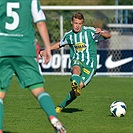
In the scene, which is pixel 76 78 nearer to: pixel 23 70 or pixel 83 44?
pixel 83 44

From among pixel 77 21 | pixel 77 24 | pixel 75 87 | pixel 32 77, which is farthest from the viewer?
pixel 77 24

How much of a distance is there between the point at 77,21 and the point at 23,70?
3.73 meters

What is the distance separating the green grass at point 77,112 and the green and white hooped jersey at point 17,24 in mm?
1518

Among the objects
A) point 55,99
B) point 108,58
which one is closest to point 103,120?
point 55,99

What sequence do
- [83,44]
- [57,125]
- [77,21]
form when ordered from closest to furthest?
[57,125] → [77,21] → [83,44]

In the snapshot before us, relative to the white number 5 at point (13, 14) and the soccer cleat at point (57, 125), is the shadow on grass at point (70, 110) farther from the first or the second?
the white number 5 at point (13, 14)

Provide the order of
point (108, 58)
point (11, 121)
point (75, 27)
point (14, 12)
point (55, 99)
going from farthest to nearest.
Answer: point (108, 58) < point (55, 99) < point (75, 27) < point (11, 121) < point (14, 12)

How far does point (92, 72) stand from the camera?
11406 millimetres

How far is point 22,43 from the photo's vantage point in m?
7.57

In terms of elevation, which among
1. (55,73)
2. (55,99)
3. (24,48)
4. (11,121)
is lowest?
(55,73)

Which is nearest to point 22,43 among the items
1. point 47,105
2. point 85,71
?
point 47,105

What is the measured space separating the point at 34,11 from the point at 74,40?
13.0 ft

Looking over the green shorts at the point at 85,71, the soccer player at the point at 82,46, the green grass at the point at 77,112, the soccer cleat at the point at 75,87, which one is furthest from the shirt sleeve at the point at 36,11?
the green shorts at the point at 85,71

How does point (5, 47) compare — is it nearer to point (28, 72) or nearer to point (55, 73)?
point (28, 72)
